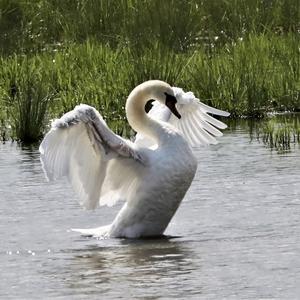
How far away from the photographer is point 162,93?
11.6m

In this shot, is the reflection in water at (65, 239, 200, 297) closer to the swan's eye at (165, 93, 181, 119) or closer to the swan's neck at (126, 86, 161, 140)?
the swan's neck at (126, 86, 161, 140)

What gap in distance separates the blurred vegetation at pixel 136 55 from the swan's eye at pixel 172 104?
3.78m

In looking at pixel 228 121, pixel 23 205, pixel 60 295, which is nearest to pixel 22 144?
pixel 228 121

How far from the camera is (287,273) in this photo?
29.5 ft

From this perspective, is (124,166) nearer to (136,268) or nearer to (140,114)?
(140,114)

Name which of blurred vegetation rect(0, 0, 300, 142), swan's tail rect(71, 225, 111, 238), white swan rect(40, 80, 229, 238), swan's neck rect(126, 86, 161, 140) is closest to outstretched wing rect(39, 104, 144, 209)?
white swan rect(40, 80, 229, 238)

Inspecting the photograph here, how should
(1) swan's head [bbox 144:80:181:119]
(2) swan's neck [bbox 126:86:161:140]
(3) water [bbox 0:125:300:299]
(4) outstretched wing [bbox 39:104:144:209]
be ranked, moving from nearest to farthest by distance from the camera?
(3) water [bbox 0:125:300:299]
(4) outstretched wing [bbox 39:104:144:209]
(2) swan's neck [bbox 126:86:161:140]
(1) swan's head [bbox 144:80:181:119]

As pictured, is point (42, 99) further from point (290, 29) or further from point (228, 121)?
point (290, 29)

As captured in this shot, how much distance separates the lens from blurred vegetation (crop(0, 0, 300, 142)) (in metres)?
16.4

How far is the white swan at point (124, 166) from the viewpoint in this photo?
10.5m

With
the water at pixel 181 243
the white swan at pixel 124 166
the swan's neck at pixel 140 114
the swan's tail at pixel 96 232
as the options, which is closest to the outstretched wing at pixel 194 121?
the water at pixel 181 243

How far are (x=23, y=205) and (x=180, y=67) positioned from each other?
569 cm

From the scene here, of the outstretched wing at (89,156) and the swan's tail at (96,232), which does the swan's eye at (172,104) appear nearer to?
the outstretched wing at (89,156)

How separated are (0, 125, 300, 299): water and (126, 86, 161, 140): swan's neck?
0.74 metres
